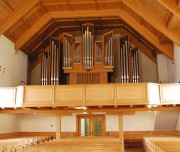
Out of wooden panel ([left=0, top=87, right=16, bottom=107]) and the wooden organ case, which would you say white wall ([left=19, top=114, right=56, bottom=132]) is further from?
wooden panel ([left=0, top=87, right=16, bottom=107])

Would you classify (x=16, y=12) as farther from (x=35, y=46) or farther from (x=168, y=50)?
(x=168, y=50)

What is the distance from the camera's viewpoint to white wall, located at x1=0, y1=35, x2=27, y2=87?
39.5 ft

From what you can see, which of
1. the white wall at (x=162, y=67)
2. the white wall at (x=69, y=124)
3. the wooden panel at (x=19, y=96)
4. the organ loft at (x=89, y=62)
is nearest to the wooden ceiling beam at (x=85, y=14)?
the organ loft at (x=89, y=62)

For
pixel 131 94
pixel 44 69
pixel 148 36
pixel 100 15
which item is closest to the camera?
pixel 131 94

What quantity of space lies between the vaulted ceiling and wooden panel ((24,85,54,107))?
280cm

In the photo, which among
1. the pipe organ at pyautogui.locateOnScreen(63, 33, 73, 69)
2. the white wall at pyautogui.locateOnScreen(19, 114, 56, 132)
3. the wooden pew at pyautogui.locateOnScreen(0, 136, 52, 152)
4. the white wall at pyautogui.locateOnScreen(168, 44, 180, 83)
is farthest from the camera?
the white wall at pyautogui.locateOnScreen(19, 114, 56, 132)

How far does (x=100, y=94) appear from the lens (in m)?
10.5

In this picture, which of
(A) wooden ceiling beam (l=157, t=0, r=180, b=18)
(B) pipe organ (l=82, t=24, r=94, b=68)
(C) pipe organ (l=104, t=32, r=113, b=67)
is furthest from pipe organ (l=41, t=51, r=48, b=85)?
(A) wooden ceiling beam (l=157, t=0, r=180, b=18)

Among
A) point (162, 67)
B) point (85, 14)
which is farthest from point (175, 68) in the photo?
point (85, 14)

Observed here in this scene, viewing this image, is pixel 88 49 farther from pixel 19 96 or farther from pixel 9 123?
pixel 9 123

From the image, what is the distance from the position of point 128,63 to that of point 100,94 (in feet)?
11.1

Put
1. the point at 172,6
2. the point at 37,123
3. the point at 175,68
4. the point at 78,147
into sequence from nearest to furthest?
the point at 78,147 → the point at 172,6 → the point at 175,68 → the point at 37,123

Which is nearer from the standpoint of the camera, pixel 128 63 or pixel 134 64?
pixel 128 63

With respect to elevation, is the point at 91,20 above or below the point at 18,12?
above
